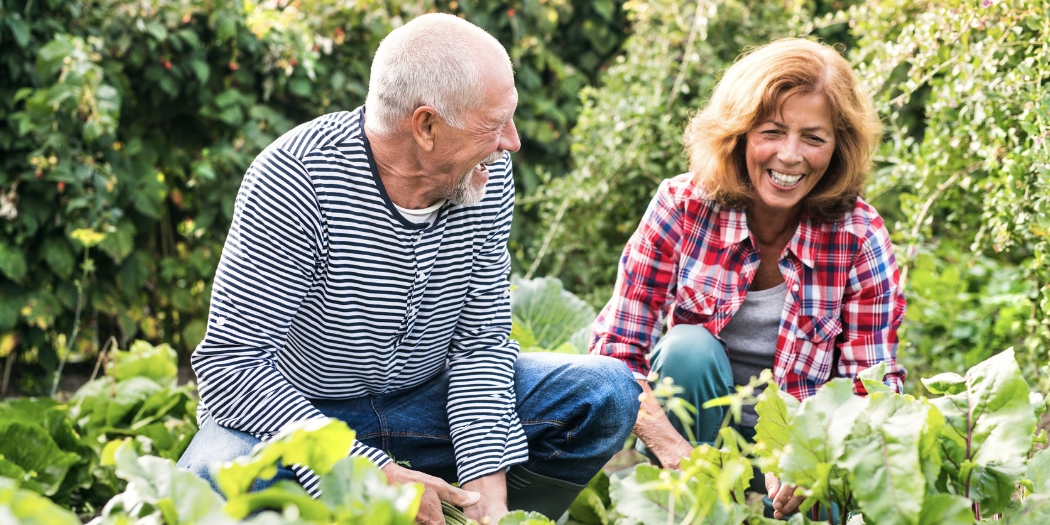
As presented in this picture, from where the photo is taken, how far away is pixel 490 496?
186cm

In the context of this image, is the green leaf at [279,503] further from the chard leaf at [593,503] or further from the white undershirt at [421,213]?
the chard leaf at [593,503]

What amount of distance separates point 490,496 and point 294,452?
0.83 m

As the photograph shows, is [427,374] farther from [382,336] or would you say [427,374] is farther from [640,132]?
[640,132]

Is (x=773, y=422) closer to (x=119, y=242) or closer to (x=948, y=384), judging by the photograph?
(x=948, y=384)

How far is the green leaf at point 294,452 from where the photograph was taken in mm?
1035

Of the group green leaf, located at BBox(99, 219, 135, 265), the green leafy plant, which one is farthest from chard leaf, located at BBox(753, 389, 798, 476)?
green leaf, located at BBox(99, 219, 135, 265)

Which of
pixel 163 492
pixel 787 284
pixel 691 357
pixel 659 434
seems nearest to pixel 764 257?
pixel 787 284

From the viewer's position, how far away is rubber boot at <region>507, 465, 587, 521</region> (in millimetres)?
2029

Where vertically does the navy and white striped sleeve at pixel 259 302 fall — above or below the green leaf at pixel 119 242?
above

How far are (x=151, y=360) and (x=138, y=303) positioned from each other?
0.81 m

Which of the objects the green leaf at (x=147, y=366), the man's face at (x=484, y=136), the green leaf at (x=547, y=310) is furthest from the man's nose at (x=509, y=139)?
the green leaf at (x=147, y=366)

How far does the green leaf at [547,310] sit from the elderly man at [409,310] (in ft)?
2.73

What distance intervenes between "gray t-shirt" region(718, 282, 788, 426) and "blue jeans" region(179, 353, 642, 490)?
0.34 meters

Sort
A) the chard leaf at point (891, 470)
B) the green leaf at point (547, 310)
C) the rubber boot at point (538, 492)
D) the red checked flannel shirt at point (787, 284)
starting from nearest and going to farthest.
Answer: the chard leaf at point (891, 470)
the rubber boot at point (538, 492)
the red checked flannel shirt at point (787, 284)
the green leaf at point (547, 310)
